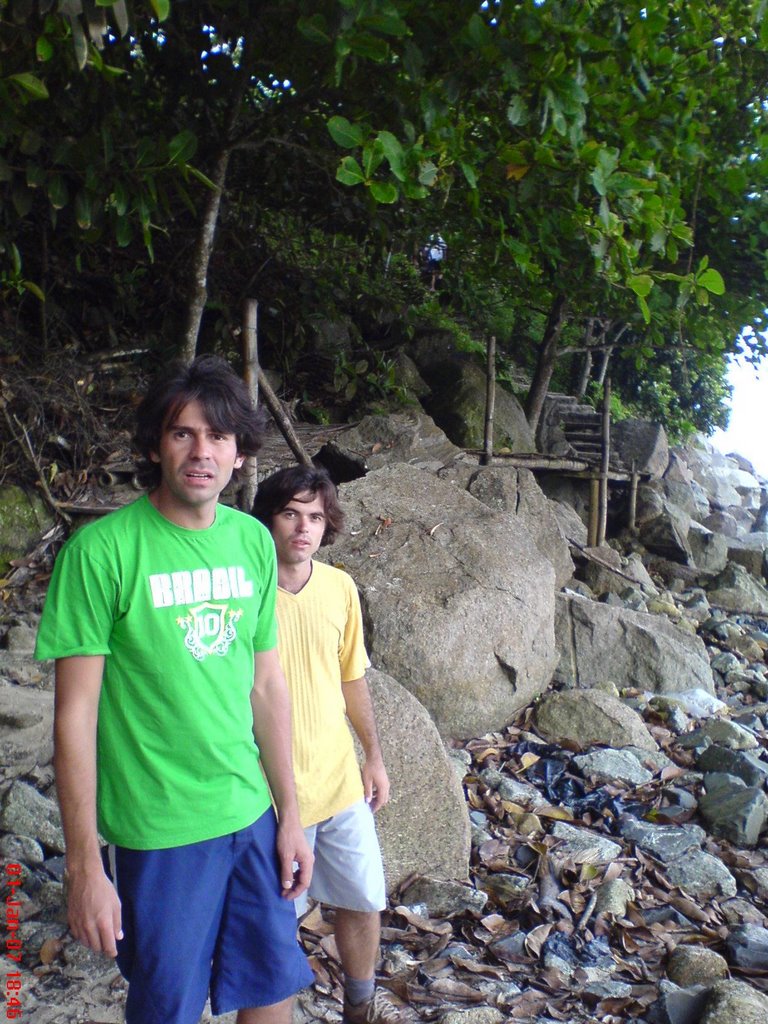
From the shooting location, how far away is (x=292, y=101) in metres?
5.29

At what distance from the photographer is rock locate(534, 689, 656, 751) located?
551 centimetres

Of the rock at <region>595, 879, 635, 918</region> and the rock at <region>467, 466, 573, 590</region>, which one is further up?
the rock at <region>467, 466, 573, 590</region>

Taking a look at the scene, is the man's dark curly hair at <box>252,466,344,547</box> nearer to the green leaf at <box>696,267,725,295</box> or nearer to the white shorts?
the white shorts

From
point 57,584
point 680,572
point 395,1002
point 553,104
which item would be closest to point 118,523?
point 57,584

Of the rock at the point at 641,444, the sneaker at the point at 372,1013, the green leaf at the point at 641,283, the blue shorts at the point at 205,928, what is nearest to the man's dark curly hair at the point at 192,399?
the blue shorts at the point at 205,928

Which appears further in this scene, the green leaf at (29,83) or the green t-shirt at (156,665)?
the green leaf at (29,83)

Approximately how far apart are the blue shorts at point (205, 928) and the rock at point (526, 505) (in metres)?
6.14

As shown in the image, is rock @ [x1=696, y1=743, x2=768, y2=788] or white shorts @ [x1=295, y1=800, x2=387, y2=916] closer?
white shorts @ [x1=295, y1=800, x2=387, y2=916]

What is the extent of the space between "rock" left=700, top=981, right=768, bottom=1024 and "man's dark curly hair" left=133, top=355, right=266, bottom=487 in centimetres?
224

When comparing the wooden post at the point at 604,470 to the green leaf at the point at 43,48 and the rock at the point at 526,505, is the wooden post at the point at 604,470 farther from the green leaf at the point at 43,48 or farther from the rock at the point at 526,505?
the green leaf at the point at 43,48

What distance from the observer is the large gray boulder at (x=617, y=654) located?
21.7 feet

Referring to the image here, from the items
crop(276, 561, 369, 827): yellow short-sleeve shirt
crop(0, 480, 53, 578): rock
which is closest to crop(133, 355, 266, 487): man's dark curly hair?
crop(276, 561, 369, 827): yellow short-sleeve shirt

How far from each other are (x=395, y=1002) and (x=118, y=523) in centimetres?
205

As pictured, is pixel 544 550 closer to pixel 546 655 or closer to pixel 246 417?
pixel 546 655
